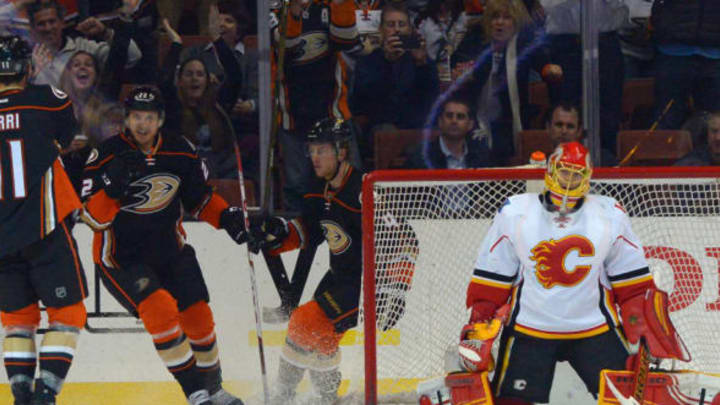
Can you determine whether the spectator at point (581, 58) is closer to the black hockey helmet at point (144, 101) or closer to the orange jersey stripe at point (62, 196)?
the black hockey helmet at point (144, 101)

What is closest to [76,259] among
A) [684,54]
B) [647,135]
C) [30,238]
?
[30,238]

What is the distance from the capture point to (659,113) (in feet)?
16.0

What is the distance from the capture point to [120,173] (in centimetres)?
432

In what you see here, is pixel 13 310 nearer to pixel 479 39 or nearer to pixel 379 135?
pixel 379 135

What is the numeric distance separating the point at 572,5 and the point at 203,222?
166 centimetres

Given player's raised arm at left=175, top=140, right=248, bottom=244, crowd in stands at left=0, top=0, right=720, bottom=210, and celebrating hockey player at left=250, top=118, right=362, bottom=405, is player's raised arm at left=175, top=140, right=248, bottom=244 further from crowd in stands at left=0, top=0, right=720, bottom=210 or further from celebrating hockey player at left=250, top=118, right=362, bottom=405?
crowd in stands at left=0, top=0, right=720, bottom=210

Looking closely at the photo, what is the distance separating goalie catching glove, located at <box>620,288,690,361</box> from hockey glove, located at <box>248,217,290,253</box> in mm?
1412

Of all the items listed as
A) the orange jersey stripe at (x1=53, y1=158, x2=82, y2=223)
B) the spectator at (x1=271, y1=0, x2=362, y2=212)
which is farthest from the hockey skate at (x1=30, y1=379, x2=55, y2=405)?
the spectator at (x1=271, y1=0, x2=362, y2=212)

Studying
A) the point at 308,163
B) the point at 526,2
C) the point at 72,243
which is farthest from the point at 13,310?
the point at 526,2

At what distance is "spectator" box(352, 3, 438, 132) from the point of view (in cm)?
487

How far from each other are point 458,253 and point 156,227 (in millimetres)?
1087

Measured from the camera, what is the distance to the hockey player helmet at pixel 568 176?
11.8ft

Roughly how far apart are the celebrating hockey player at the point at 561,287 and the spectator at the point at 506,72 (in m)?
1.15

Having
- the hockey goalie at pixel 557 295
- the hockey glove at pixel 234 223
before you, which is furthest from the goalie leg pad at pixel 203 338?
the hockey goalie at pixel 557 295
